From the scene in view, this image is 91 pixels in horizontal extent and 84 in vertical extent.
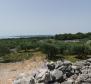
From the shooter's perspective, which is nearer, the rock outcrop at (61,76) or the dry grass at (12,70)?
the rock outcrop at (61,76)

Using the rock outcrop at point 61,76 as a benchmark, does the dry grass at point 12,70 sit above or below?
below

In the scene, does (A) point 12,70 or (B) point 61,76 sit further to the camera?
(A) point 12,70

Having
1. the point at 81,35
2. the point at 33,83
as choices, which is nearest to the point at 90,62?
the point at 33,83

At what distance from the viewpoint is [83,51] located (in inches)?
2002

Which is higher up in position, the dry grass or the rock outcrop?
the rock outcrop

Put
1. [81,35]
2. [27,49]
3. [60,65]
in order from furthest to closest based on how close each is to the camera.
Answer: [81,35]
[27,49]
[60,65]

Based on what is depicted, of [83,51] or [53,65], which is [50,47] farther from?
[53,65]

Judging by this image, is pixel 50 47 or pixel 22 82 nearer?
pixel 22 82

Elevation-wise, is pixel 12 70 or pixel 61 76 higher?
pixel 61 76

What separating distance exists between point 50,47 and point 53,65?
83.6 ft

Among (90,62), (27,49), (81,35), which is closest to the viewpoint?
(90,62)

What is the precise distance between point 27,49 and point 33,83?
4803cm

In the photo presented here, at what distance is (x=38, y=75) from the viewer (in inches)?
845

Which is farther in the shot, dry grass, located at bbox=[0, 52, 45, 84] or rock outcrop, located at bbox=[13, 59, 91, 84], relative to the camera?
dry grass, located at bbox=[0, 52, 45, 84]
